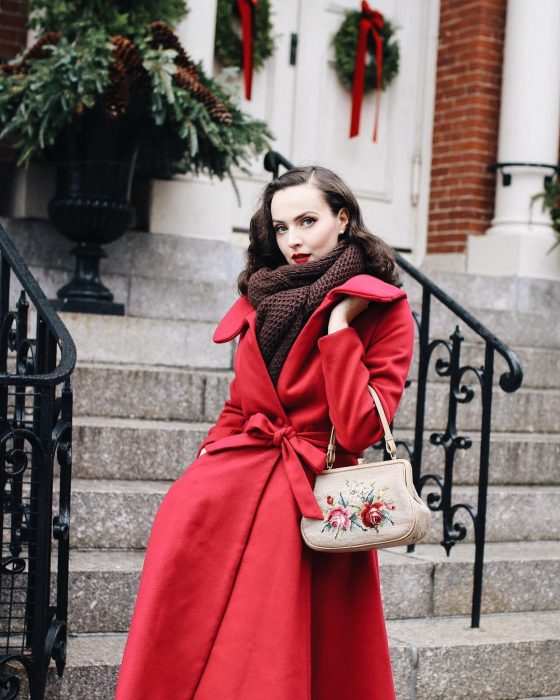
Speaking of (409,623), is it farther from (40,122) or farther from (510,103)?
(510,103)

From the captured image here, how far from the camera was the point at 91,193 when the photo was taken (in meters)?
5.36

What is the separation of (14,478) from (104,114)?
260 cm

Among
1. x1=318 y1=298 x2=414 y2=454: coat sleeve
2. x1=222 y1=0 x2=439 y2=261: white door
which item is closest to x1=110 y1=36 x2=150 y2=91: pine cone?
x1=222 y1=0 x2=439 y2=261: white door

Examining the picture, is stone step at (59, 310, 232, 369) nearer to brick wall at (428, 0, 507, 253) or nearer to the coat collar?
the coat collar

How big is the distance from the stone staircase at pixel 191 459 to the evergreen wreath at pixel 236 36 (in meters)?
1.30

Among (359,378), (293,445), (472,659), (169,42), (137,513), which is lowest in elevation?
(472,659)

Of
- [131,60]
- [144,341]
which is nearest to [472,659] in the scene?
[144,341]

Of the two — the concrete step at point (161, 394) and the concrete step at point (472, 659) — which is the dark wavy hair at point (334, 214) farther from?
the concrete step at point (161, 394)

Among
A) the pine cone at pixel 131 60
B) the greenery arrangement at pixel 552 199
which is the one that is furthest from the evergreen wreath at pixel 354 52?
the pine cone at pixel 131 60

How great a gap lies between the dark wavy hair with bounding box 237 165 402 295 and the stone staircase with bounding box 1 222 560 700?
1.36 metres

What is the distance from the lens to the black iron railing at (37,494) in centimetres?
302

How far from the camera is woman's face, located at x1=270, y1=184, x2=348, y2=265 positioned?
265 cm

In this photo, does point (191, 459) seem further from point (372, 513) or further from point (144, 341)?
point (372, 513)

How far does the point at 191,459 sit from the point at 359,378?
2060 millimetres
